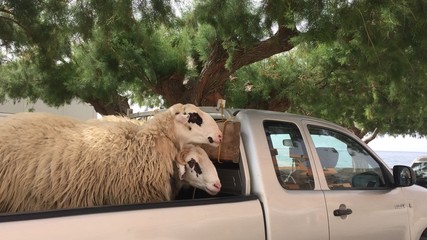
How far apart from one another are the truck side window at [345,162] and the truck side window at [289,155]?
19 centimetres

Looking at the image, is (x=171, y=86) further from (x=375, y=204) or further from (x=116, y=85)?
(x=375, y=204)

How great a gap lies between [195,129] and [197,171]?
0.97 feet

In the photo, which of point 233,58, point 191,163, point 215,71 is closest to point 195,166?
point 191,163

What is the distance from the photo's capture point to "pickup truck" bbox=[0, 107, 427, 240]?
260 cm

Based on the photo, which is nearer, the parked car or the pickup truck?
the pickup truck

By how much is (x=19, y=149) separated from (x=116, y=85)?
6641 millimetres

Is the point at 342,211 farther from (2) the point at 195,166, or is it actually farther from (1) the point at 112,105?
(1) the point at 112,105

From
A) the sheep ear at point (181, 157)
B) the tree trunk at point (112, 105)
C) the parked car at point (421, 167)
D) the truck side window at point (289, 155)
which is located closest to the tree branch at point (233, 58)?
the tree trunk at point (112, 105)

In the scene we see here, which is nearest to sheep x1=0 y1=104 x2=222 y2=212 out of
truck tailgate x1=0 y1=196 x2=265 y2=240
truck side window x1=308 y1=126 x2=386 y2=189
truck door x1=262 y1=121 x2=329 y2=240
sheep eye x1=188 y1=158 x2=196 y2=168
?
sheep eye x1=188 y1=158 x2=196 y2=168

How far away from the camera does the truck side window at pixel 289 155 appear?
3.85 meters

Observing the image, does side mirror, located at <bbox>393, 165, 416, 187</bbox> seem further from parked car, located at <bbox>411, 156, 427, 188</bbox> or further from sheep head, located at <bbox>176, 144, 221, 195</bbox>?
parked car, located at <bbox>411, 156, 427, 188</bbox>

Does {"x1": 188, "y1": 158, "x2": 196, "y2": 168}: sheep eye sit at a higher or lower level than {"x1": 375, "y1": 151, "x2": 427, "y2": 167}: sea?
lower

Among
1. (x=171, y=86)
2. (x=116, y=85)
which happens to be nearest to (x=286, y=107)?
(x=171, y=86)

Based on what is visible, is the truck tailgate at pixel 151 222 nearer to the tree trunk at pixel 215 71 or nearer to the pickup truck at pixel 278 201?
the pickup truck at pixel 278 201
